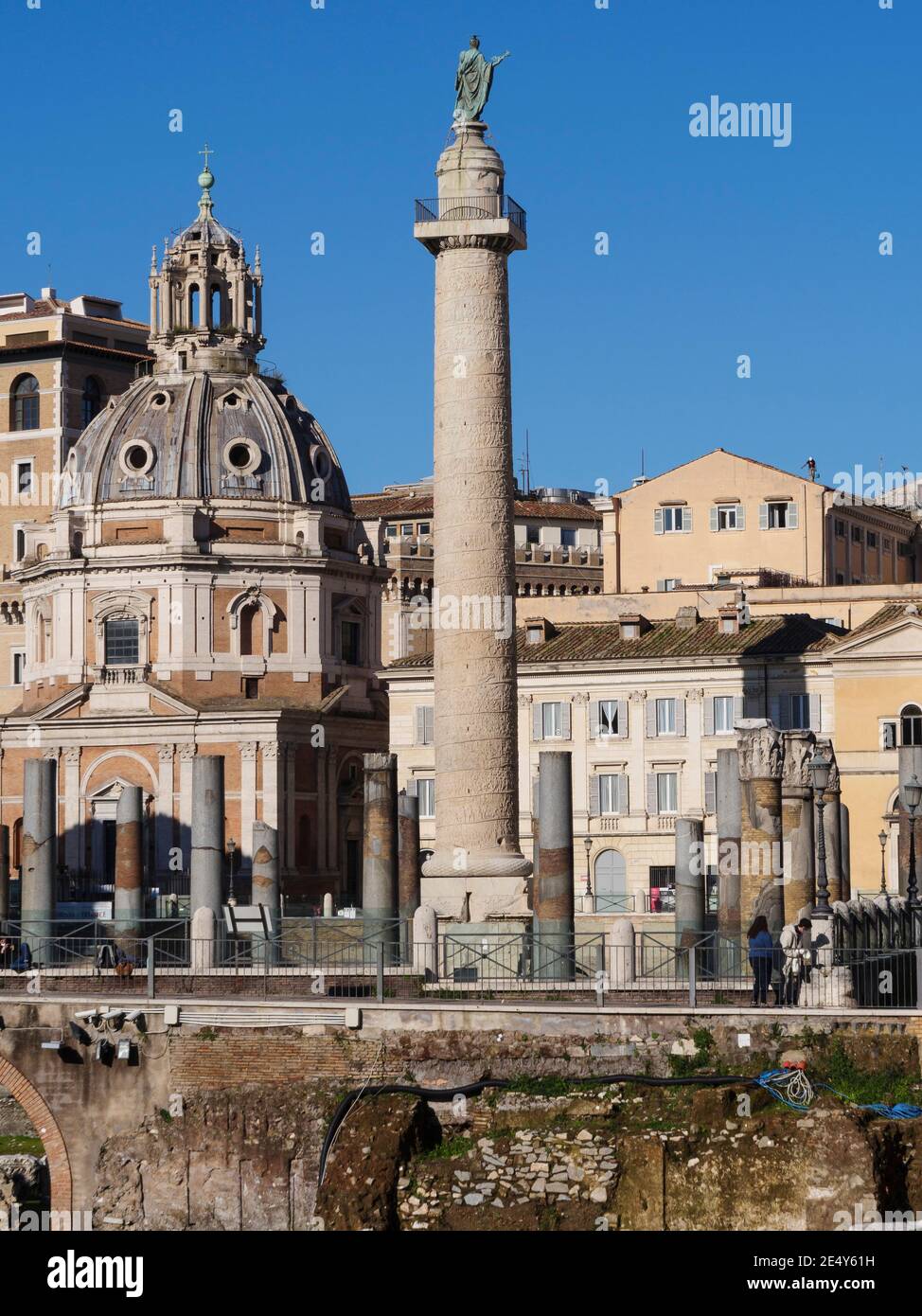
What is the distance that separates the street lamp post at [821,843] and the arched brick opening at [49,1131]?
33.8 ft

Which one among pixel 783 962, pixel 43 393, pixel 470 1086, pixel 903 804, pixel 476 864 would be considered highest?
pixel 43 393

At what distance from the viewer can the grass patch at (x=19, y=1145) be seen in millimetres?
47959

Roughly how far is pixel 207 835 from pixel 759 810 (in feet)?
38.1

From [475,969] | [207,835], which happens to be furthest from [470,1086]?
[207,835]

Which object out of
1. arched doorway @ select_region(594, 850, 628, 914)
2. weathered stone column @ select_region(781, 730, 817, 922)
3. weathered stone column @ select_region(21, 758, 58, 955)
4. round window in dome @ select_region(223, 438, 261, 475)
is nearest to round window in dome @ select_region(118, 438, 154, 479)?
round window in dome @ select_region(223, 438, 261, 475)

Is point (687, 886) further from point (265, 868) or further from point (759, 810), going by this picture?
point (265, 868)

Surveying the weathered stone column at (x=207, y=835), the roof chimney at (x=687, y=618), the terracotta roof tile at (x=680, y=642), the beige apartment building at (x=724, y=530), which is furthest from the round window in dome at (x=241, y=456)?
the weathered stone column at (x=207, y=835)

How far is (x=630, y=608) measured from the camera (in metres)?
80.2

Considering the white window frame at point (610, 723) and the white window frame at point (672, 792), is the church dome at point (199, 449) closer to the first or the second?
the white window frame at point (610, 723)

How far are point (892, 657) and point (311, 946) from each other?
29.8 metres

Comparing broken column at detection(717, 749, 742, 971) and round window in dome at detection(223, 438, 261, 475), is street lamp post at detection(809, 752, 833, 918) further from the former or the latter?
round window in dome at detection(223, 438, 261, 475)

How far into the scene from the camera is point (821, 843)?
37.7 meters

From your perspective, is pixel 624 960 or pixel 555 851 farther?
pixel 555 851
